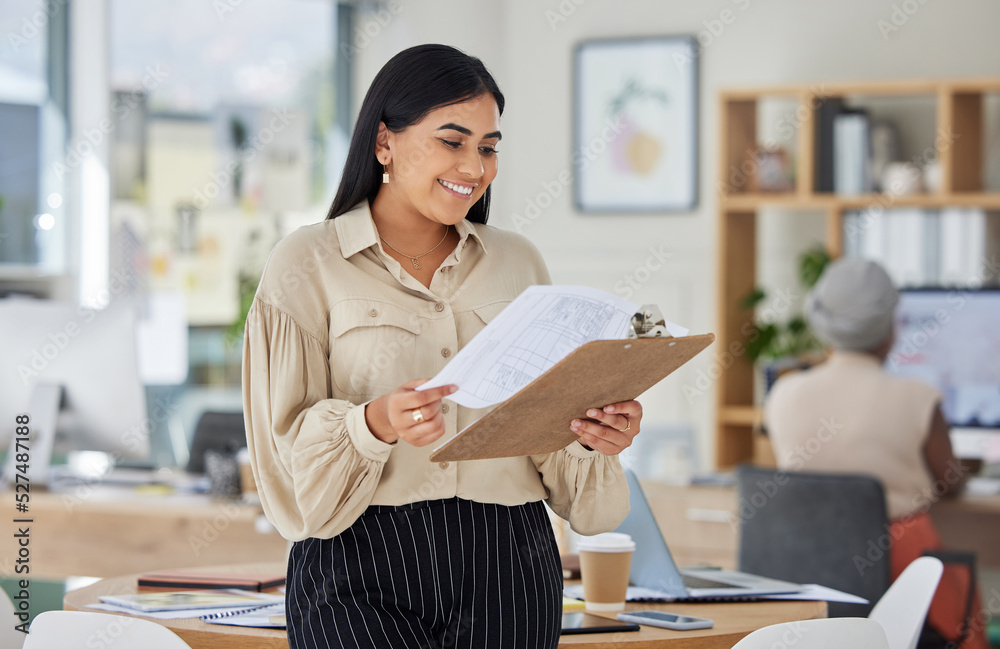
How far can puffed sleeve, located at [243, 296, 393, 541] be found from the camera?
131 centimetres

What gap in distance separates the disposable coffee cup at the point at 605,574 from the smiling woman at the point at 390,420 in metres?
0.20

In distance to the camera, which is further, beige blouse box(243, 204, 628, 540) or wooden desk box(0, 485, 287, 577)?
wooden desk box(0, 485, 287, 577)

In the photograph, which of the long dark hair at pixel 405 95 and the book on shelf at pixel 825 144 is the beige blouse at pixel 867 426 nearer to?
the book on shelf at pixel 825 144

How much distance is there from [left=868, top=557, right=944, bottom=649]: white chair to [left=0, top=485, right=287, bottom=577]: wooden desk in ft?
5.45

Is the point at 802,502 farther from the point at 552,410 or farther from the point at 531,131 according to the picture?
the point at 531,131

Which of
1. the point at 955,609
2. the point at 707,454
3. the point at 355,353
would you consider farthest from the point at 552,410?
the point at 707,454

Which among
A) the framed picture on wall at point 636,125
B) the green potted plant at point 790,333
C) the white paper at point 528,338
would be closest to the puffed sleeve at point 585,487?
the white paper at point 528,338

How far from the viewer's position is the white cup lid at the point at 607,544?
5.61ft

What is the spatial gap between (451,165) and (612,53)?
342cm

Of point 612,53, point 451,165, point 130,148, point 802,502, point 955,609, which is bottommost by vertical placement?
point 955,609

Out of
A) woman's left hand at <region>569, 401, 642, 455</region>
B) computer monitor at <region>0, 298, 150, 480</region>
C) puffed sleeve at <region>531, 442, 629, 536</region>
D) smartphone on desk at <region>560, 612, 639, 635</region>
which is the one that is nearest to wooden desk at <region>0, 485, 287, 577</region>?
computer monitor at <region>0, 298, 150, 480</region>

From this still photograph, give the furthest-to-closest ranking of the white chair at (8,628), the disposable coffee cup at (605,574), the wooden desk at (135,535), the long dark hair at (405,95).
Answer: the wooden desk at (135,535) < the white chair at (8,628) < the disposable coffee cup at (605,574) < the long dark hair at (405,95)

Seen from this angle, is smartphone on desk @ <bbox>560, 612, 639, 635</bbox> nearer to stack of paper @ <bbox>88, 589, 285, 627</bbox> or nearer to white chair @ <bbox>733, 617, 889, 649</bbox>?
white chair @ <bbox>733, 617, 889, 649</bbox>

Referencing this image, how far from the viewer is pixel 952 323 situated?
339cm
